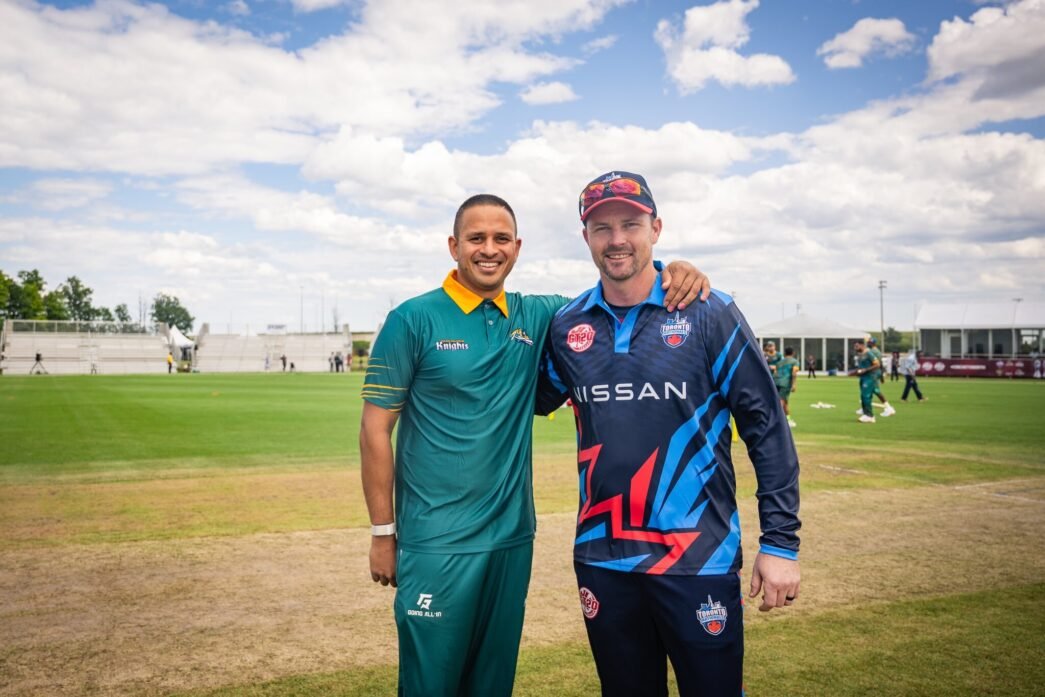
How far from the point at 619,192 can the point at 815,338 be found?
64069 millimetres

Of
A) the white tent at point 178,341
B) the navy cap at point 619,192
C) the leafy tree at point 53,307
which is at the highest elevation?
the leafy tree at point 53,307

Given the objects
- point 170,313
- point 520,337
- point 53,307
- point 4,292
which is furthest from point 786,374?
point 170,313

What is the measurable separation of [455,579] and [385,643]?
213 cm

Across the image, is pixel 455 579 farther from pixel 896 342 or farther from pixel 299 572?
pixel 896 342

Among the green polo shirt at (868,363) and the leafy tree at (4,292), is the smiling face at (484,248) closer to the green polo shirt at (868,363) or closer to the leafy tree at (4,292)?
the green polo shirt at (868,363)

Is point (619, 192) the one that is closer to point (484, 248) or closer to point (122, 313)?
point (484, 248)

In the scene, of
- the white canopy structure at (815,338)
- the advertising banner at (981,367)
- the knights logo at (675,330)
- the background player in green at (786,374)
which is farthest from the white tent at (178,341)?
the knights logo at (675,330)

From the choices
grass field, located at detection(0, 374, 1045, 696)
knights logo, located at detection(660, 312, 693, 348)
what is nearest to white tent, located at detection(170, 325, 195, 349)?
grass field, located at detection(0, 374, 1045, 696)

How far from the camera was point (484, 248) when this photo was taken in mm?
3447

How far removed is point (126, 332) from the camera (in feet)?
243

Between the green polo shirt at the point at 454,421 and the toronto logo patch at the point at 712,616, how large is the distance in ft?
2.86

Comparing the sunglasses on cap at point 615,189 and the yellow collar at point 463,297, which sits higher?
the sunglasses on cap at point 615,189

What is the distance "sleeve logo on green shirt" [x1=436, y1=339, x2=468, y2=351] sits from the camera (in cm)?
332

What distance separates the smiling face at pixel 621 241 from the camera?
3250 mm
